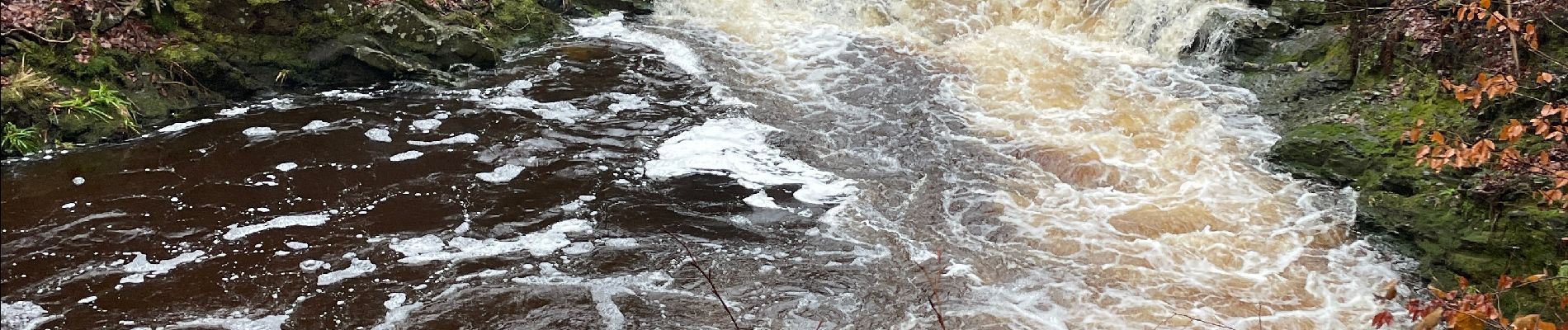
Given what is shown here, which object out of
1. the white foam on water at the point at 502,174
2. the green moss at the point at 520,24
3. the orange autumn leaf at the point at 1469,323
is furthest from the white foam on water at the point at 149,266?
the orange autumn leaf at the point at 1469,323

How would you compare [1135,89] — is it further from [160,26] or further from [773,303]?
[160,26]

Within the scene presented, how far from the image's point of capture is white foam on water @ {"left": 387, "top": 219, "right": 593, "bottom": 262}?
5.75 meters

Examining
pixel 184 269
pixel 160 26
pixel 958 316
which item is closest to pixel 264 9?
pixel 160 26

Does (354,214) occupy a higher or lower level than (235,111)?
higher

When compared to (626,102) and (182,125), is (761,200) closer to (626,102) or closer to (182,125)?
(626,102)

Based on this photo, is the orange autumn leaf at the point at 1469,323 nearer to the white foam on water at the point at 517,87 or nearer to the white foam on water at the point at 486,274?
the white foam on water at the point at 486,274

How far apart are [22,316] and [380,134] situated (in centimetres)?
306

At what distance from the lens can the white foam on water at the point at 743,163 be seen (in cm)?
713

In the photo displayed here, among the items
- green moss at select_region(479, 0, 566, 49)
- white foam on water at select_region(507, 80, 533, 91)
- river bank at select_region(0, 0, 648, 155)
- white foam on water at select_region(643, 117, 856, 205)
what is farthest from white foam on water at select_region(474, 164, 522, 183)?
green moss at select_region(479, 0, 566, 49)

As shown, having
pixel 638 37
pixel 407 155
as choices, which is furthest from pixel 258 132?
pixel 638 37

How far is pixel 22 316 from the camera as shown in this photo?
4879 millimetres

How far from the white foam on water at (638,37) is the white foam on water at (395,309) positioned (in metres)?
5.09

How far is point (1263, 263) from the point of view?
604 centimetres

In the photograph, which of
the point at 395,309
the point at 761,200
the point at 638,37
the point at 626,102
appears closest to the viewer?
the point at 395,309
